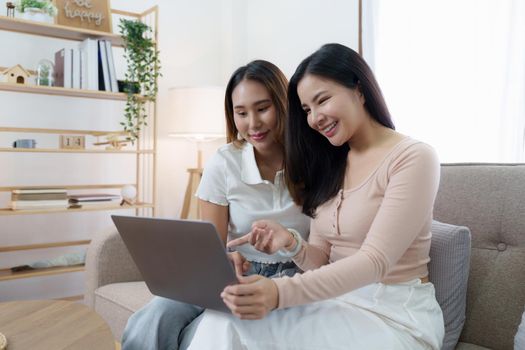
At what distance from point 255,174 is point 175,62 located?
2.19m

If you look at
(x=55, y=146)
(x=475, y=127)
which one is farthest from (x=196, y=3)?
(x=475, y=127)

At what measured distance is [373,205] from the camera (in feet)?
3.67

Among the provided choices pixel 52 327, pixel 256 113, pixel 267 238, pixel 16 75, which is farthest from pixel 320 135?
pixel 16 75

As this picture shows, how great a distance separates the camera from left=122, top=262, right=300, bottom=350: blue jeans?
121cm

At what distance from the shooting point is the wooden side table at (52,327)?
3.59 feet

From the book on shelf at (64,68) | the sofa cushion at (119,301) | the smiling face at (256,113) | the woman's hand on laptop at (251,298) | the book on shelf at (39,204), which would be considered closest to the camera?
the woman's hand on laptop at (251,298)

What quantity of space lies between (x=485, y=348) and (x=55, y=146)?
2.43 meters

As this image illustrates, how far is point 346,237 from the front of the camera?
1176 millimetres

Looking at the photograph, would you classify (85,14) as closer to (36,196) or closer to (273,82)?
(36,196)

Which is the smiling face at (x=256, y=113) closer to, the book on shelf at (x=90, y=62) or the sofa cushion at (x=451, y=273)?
the sofa cushion at (x=451, y=273)

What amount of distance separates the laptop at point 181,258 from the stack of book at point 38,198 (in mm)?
1610

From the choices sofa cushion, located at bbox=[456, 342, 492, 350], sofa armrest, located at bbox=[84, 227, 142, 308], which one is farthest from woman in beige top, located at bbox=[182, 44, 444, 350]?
sofa armrest, located at bbox=[84, 227, 142, 308]

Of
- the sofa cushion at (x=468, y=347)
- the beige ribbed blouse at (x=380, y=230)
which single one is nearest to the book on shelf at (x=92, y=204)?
the beige ribbed blouse at (x=380, y=230)

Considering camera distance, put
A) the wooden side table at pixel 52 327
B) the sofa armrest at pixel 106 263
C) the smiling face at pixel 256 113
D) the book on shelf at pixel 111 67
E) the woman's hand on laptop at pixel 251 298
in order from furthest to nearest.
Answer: the book on shelf at pixel 111 67 < the sofa armrest at pixel 106 263 < the smiling face at pixel 256 113 < the wooden side table at pixel 52 327 < the woman's hand on laptop at pixel 251 298
